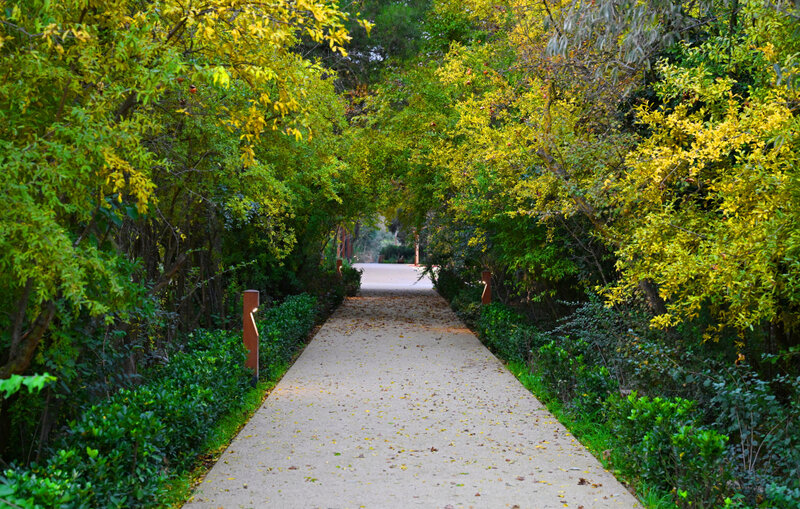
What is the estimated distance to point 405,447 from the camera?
277 inches

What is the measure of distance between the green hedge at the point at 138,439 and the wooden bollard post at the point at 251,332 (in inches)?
28.0

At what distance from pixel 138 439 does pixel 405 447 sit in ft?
9.32

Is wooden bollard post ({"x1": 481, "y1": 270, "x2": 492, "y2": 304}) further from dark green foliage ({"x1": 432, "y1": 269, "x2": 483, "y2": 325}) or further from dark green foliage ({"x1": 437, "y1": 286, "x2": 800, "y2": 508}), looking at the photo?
dark green foliage ({"x1": 437, "y1": 286, "x2": 800, "y2": 508})

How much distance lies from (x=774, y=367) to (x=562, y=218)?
369 centimetres

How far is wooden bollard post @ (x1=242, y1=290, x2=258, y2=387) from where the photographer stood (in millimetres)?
9898

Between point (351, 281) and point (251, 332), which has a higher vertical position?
point (251, 332)

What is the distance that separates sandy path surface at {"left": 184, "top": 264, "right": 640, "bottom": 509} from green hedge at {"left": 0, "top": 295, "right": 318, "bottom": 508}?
398mm

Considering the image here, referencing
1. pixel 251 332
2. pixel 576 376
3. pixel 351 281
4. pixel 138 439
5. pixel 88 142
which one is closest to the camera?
pixel 88 142

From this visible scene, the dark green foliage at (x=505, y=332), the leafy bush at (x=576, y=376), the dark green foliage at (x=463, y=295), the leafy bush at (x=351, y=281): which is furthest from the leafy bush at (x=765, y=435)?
the leafy bush at (x=351, y=281)

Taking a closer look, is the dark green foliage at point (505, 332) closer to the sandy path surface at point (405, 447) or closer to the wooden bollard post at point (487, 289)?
the sandy path surface at point (405, 447)

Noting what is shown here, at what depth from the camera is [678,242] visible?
21.7ft

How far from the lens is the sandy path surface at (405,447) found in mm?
5578

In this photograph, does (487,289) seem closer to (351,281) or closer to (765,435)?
(765,435)

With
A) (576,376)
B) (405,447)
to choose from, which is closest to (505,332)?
(576,376)
